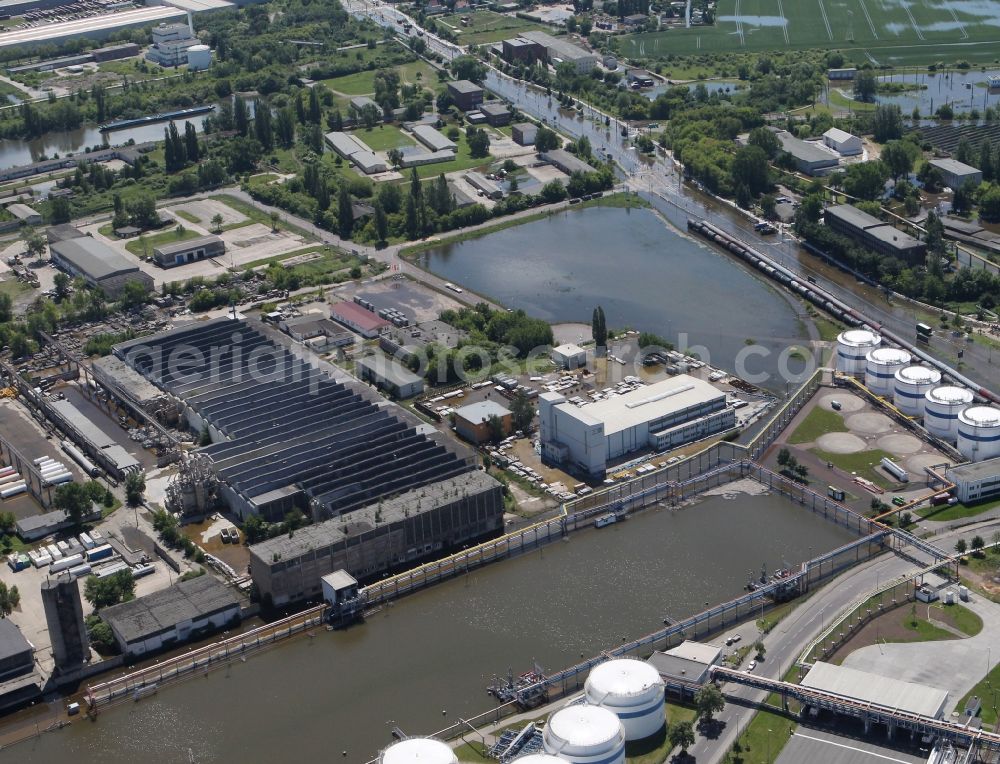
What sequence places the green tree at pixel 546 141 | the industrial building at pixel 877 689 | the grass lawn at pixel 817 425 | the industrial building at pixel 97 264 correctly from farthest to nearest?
the green tree at pixel 546 141, the industrial building at pixel 97 264, the grass lawn at pixel 817 425, the industrial building at pixel 877 689

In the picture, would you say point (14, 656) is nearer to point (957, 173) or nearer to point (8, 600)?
point (8, 600)

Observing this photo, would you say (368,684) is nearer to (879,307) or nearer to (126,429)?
(126,429)

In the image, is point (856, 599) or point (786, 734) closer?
point (786, 734)

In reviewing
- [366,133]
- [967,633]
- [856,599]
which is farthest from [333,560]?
[366,133]

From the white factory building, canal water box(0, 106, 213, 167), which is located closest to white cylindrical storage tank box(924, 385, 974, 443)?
the white factory building

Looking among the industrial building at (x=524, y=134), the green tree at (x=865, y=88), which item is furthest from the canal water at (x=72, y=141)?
the green tree at (x=865, y=88)

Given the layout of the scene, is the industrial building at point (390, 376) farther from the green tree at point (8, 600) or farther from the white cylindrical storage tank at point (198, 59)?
the white cylindrical storage tank at point (198, 59)
